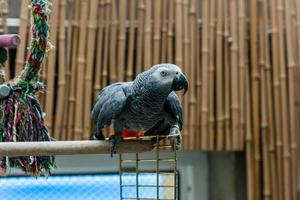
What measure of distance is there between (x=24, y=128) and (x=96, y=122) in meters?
0.17

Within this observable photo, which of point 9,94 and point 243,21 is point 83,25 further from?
point 9,94

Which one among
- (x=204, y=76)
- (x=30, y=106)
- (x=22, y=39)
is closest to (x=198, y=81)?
(x=204, y=76)

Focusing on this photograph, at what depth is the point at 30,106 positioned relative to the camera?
112cm

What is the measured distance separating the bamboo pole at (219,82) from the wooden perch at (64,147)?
0.89m

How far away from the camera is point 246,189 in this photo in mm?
2027

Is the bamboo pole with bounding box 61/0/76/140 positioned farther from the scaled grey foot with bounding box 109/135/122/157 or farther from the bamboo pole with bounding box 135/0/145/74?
the scaled grey foot with bounding box 109/135/122/157

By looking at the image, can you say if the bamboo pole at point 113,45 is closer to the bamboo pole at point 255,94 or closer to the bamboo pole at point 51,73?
the bamboo pole at point 51,73

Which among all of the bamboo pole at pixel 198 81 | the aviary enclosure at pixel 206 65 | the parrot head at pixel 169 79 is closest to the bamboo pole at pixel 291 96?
the aviary enclosure at pixel 206 65

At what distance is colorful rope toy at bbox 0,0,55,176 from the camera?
107cm

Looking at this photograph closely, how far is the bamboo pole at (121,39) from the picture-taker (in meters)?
1.94

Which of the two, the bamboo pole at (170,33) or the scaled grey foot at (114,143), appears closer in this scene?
the scaled grey foot at (114,143)

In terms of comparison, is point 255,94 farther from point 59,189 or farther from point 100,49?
point 59,189

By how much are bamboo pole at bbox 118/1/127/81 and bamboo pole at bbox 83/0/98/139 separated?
10 cm

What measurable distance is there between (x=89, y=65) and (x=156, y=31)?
1.02ft
